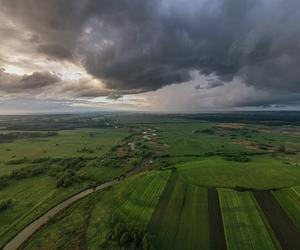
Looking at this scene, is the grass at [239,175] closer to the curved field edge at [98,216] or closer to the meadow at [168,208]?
the meadow at [168,208]

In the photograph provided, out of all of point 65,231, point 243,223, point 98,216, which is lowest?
point 65,231

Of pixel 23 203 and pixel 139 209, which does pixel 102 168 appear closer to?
pixel 23 203

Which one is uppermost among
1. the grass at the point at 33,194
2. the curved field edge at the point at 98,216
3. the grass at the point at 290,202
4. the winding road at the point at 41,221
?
the grass at the point at 290,202

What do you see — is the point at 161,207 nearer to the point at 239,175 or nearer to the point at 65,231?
the point at 65,231

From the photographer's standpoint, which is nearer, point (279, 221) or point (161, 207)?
point (279, 221)

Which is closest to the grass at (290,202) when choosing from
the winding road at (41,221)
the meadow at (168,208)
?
the meadow at (168,208)

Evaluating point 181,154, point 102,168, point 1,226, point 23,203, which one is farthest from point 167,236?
point 181,154

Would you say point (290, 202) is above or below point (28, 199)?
above

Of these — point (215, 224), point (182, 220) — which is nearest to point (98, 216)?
point (182, 220)
